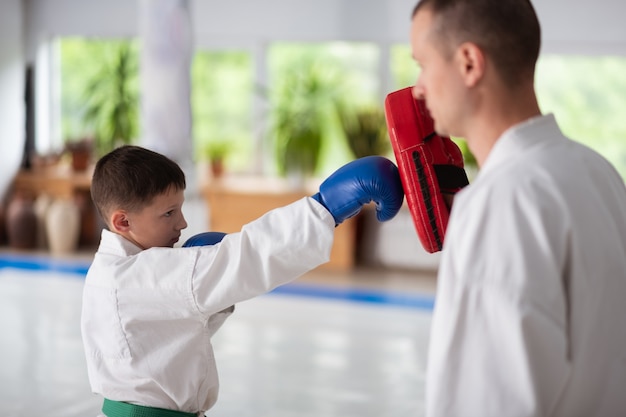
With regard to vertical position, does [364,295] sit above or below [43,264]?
above

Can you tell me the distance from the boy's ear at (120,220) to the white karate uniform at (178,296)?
0.02 metres

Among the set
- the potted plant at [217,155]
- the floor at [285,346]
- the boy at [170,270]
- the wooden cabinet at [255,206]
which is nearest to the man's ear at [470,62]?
the boy at [170,270]

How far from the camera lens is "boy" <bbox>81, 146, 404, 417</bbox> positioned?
191 centimetres

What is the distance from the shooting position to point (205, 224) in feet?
26.5

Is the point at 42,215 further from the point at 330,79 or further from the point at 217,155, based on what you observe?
the point at 330,79

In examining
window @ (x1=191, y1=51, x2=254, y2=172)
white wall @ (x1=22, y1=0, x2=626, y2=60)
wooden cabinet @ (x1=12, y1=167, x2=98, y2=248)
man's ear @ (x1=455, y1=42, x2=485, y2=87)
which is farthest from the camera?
window @ (x1=191, y1=51, x2=254, y2=172)

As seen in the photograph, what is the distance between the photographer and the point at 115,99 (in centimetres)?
884

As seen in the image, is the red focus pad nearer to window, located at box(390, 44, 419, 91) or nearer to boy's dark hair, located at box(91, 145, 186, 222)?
boy's dark hair, located at box(91, 145, 186, 222)

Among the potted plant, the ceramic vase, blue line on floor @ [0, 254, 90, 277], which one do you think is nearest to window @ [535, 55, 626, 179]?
the potted plant

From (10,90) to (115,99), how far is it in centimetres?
110

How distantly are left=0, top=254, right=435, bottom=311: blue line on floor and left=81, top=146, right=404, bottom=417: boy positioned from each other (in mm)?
4403

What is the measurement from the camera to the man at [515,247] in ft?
4.22

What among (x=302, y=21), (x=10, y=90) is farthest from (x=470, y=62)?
(x=10, y=90)

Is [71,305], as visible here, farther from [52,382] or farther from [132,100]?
[132,100]
